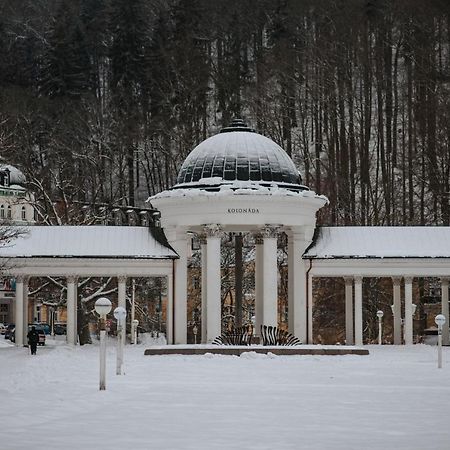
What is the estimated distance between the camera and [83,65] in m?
111

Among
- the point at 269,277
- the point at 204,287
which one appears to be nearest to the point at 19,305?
the point at 204,287

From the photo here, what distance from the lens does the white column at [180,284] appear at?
58.2 m

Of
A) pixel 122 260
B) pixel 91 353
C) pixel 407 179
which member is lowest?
pixel 91 353

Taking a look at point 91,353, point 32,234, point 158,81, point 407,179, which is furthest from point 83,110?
point 91,353

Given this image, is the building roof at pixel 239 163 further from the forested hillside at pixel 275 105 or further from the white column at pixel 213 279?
the forested hillside at pixel 275 105

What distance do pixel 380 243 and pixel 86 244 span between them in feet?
48.0

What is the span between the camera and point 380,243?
196 feet

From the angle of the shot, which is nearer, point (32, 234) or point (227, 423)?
A: point (227, 423)

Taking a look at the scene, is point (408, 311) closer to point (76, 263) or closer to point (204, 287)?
point (204, 287)

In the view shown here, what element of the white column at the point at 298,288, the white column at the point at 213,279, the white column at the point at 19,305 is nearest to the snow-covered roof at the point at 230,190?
the white column at the point at 213,279

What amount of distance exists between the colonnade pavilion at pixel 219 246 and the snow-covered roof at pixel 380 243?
0.05 metres

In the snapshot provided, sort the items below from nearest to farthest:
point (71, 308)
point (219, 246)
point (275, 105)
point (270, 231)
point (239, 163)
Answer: point (270, 231)
point (219, 246)
point (239, 163)
point (71, 308)
point (275, 105)

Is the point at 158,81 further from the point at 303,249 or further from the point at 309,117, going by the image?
the point at 303,249

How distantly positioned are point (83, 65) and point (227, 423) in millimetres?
92234
